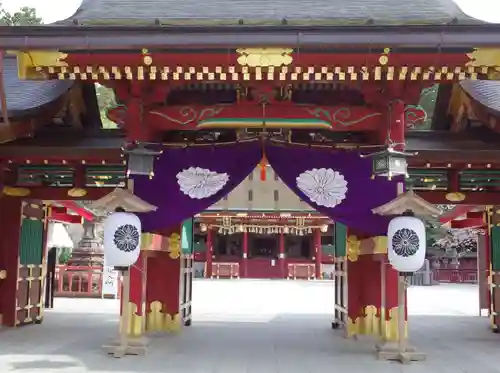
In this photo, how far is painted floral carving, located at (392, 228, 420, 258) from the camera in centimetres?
695

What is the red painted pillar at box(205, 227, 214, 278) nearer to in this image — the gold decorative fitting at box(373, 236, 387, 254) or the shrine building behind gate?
the shrine building behind gate

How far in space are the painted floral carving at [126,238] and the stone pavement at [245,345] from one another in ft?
4.49

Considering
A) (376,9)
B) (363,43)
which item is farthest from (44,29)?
(376,9)

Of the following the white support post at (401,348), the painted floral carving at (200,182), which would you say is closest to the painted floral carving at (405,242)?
the white support post at (401,348)

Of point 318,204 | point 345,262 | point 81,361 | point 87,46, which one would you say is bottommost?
point 81,361

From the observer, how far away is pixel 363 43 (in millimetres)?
6434

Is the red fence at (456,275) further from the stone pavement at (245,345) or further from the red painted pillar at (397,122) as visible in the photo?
the red painted pillar at (397,122)

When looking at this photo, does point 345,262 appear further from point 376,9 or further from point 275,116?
point 376,9

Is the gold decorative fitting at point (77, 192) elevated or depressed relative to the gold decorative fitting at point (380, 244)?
elevated

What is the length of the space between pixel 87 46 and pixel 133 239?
7.73 ft

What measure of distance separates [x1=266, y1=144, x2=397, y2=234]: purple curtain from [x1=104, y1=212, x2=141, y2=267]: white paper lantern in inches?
82.7

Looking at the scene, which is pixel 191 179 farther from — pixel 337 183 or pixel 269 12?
pixel 269 12

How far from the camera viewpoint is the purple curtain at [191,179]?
25.5ft

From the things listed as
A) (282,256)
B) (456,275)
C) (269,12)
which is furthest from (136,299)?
(456,275)
